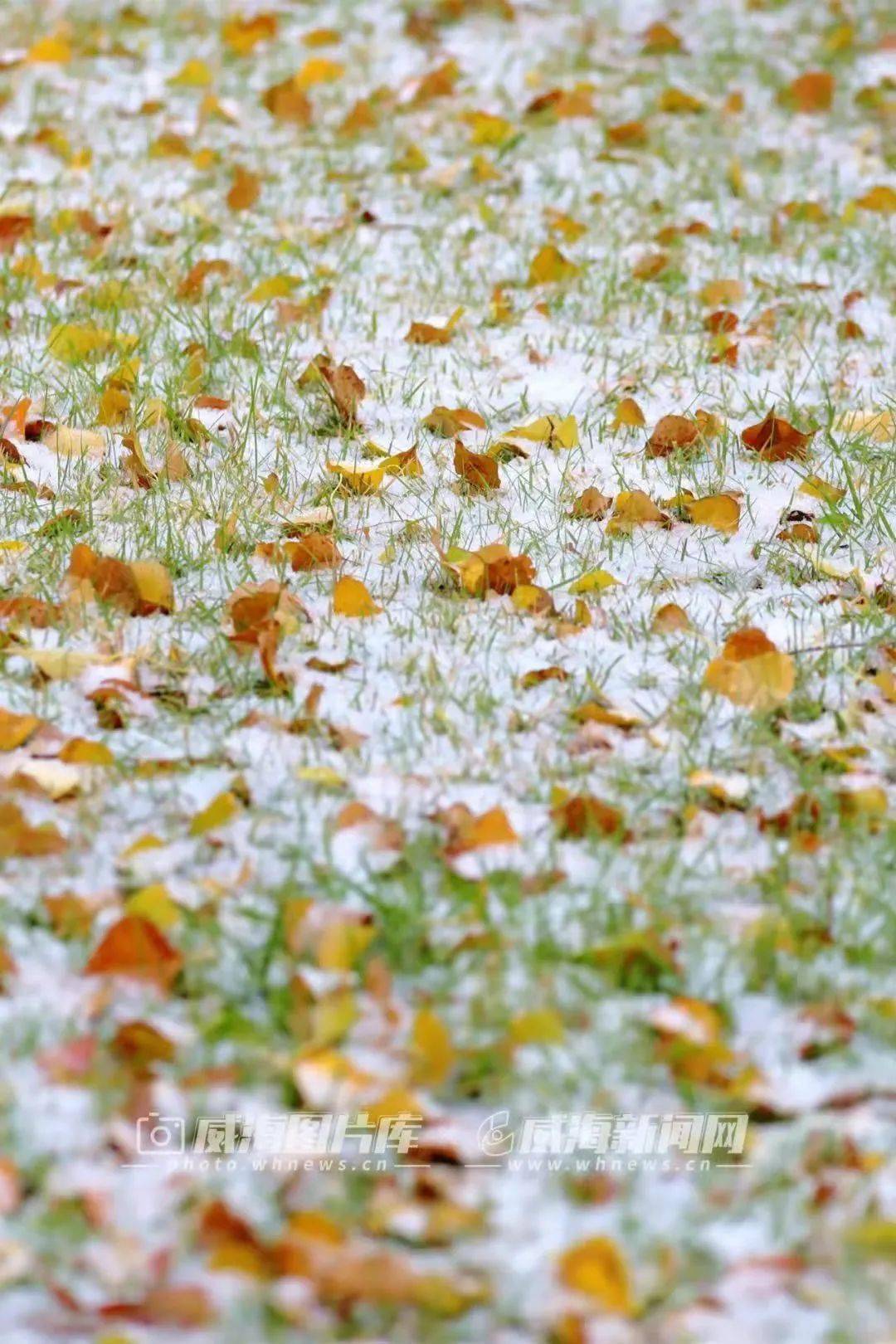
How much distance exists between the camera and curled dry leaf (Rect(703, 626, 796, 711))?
2.43 m

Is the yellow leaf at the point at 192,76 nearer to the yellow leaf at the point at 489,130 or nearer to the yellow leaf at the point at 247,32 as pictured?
the yellow leaf at the point at 247,32

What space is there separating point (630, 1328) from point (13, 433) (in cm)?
221

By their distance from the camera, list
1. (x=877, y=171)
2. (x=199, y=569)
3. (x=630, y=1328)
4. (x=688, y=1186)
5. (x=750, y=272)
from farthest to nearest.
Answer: (x=877, y=171), (x=750, y=272), (x=199, y=569), (x=688, y=1186), (x=630, y=1328)

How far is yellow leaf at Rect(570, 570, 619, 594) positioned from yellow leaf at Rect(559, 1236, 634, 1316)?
54.1 inches

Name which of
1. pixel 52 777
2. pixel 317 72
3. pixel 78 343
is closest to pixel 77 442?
pixel 78 343

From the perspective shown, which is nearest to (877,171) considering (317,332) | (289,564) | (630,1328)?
(317,332)

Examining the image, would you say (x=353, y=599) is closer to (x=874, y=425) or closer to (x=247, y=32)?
(x=874, y=425)

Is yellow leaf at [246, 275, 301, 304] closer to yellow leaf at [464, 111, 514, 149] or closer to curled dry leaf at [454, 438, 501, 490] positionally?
curled dry leaf at [454, 438, 501, 490]

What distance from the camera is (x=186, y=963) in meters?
1.92

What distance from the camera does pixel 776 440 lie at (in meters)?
3.21

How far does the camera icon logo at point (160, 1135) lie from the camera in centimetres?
171

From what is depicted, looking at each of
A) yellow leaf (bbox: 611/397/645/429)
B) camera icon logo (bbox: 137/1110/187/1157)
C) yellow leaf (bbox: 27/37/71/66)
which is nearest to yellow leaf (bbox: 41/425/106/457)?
yellow leaf (bbox: 611/397/645/429)

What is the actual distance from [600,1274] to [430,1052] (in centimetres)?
32

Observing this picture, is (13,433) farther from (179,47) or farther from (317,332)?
(179,47)
